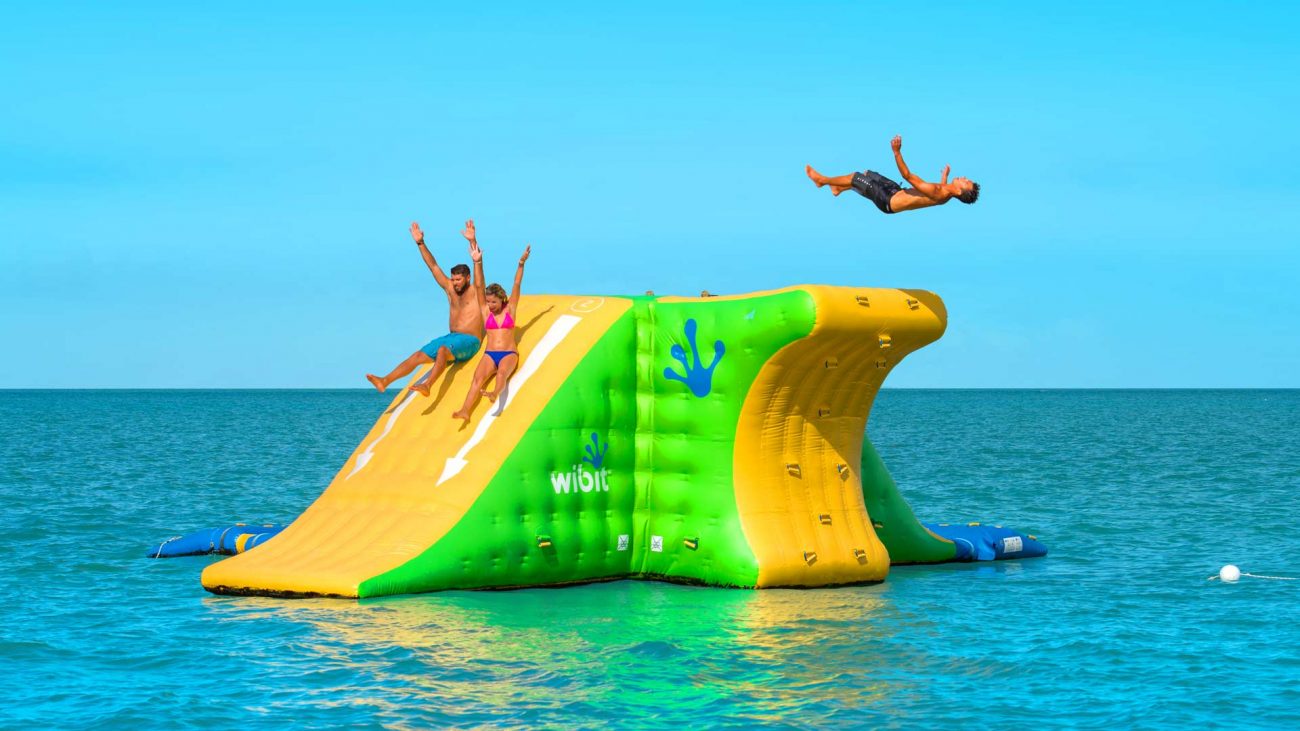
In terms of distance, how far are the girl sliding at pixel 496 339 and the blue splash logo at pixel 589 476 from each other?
111 cm

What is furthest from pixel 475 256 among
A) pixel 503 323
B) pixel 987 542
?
pixel 987 542

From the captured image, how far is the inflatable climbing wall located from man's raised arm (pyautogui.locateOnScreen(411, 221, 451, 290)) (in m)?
0.97

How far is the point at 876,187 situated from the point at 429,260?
539 centimetres

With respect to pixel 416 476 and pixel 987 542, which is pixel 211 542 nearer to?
pixel 416 476

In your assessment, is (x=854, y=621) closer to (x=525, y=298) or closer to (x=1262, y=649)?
(x=1262, y=649)

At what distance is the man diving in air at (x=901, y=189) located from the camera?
1386 centimetres

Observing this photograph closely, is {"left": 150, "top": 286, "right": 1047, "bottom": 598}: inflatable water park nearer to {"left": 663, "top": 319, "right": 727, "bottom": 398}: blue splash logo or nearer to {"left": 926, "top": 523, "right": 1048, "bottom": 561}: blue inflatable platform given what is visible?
{"left": 663, "top": 319, "right": 727, "bottom": 398}: blue splash logo

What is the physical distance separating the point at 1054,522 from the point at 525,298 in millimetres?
12066

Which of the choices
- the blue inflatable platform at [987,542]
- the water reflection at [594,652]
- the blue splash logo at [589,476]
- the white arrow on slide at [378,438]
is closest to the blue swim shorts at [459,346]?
the white arrow on slide at [378,438]

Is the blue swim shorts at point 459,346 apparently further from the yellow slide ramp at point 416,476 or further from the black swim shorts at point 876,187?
the black swim shorts at point 876,187

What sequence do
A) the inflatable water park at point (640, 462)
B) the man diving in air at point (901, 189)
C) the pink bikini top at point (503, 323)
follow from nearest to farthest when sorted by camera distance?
the man diving in air at point (901, 189) < the inflatable water park at point (640, 462) < the pink bikini top at point (503, 323)

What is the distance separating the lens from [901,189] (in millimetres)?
14195

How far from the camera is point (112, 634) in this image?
14125 mm

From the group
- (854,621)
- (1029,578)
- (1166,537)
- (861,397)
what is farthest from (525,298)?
(1166,537)
